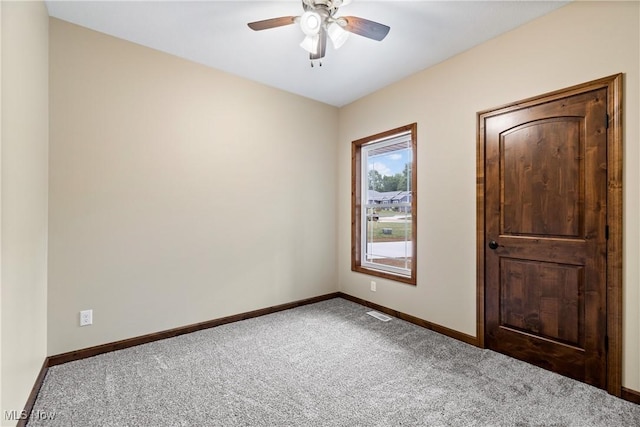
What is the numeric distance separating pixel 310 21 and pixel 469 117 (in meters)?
1.69

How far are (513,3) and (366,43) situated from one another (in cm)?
110

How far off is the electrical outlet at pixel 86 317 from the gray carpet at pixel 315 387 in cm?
29

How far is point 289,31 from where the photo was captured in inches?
97.5

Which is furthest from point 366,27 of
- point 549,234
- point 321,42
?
point 549,234

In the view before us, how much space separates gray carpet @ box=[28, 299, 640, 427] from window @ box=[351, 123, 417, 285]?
1.04 meters

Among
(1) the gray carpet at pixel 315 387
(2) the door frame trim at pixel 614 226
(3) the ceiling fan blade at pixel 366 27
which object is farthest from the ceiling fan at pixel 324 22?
(1) the gray carpet at pixel 315 387

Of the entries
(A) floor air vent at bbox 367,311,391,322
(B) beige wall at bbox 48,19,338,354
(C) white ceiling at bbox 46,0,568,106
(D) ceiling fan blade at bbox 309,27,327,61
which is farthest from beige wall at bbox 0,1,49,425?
(A) floor air vent at bbox 367,311,391,322

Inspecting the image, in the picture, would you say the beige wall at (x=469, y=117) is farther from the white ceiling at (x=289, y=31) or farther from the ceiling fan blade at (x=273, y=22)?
the ceiling fan blade at (x=273, y=22)

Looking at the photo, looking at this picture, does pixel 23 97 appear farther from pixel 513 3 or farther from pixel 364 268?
pixel 364 268

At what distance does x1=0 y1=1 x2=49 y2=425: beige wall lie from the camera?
1.39 metres

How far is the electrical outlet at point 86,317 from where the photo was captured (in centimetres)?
240

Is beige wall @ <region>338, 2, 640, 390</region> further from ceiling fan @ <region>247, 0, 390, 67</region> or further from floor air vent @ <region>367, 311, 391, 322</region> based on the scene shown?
ceiling fan @ <region>247, 0, 390, 67</region>

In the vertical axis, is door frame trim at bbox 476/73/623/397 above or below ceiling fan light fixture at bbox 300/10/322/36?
below

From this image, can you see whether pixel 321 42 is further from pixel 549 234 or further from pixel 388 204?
pixel 549 234
